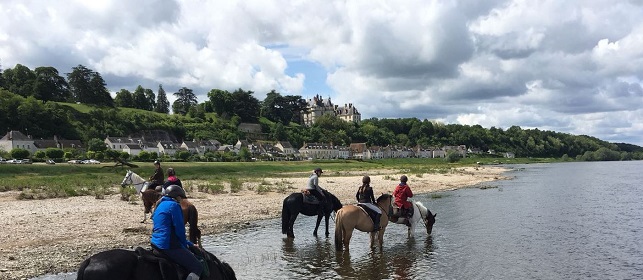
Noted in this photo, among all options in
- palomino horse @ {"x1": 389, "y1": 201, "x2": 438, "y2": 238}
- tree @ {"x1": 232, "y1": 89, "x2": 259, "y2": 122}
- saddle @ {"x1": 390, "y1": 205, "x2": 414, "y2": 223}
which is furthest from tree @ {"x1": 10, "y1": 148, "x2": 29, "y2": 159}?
tree @ {"x1": 232, "y1": 89, "x2": 259, "y2": 122}

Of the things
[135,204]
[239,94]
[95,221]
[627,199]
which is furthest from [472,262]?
[239,94]

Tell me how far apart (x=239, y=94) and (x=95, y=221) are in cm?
16193

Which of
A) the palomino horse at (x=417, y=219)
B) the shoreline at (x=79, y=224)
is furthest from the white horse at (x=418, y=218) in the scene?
the shoreline at (x=79, y=224)

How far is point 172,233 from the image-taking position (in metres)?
7.52

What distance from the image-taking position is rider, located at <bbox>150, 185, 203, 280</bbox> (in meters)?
7.40

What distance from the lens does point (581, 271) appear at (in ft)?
44.3

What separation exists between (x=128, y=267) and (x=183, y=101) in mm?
185579

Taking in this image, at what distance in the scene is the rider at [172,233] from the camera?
7.40m

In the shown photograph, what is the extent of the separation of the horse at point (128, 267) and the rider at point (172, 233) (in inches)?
5.9

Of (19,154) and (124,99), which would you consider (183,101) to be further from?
(19,154)

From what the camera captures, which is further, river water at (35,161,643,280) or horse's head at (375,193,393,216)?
horse's head at (375,193,393,216)

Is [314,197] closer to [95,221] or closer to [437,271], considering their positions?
[437,271]

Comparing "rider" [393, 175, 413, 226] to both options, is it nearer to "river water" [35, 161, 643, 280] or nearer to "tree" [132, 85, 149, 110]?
"river water" [35, 161, 643, 280]

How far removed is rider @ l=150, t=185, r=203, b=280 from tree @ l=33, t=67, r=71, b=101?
149 meters
